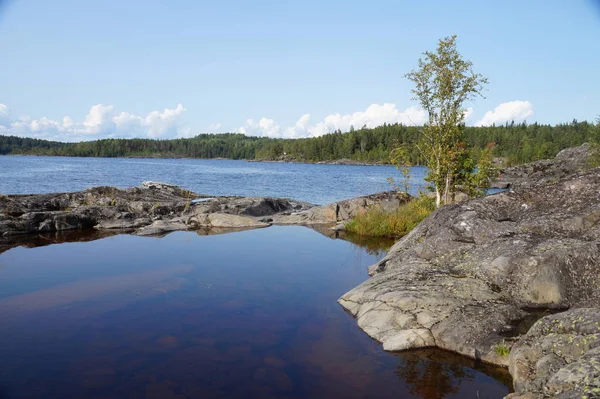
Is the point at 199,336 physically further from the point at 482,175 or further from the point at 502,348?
the point at 482,175

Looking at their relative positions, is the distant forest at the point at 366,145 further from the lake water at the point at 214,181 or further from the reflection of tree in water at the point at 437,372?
the reflection of tree in water at the point at 437,372

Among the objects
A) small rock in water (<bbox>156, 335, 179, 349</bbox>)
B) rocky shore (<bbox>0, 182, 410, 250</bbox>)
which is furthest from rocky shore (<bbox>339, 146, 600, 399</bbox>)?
rocky shore (<bbox>0, 182, 410, 250</bbox>)

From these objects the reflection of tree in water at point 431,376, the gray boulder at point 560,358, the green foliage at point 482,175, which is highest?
the green foliage at point 482,175

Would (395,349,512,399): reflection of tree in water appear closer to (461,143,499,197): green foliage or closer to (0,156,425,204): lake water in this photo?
(461,143,499,197): green foliage

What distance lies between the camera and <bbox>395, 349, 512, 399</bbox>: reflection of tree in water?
6.96 metres

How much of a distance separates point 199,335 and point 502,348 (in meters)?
5.52

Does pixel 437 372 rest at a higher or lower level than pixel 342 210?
lower

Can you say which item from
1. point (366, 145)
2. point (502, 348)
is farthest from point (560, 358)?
point (366, 145)

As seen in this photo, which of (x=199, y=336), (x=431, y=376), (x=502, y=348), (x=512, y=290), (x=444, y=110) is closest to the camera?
(x=431, y=376)

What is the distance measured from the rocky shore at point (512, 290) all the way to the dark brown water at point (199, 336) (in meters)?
0.51

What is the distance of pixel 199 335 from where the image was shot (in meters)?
8.98

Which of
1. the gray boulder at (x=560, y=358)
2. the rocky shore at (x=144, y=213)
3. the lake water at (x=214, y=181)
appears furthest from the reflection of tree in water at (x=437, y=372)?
the lake water at (x=214, y=181)

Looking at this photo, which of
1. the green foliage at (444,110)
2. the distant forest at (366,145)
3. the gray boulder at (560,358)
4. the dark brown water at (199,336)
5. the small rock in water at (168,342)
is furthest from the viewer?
the distant forest at (366,145)

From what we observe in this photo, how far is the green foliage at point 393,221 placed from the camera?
66.2 ft
